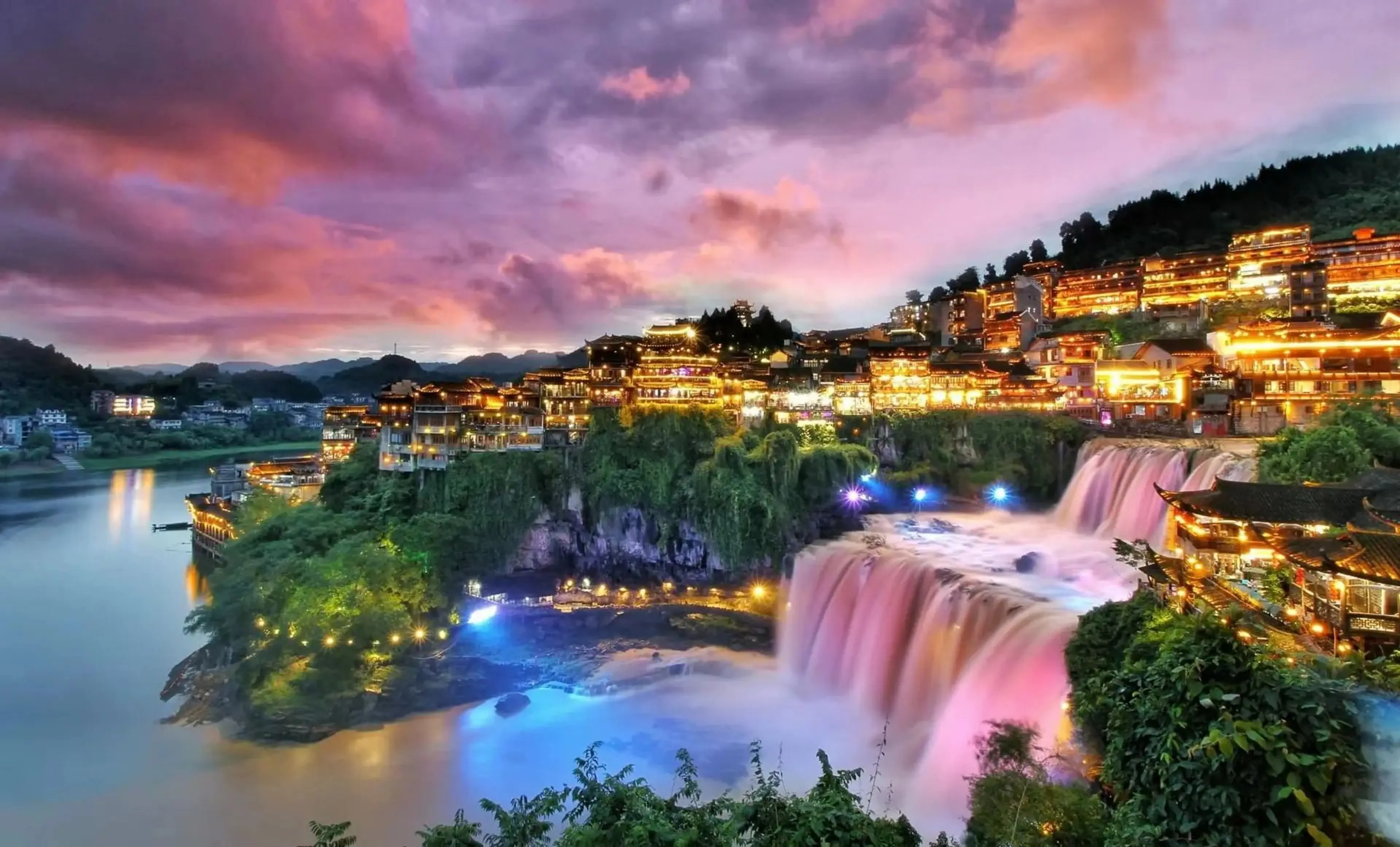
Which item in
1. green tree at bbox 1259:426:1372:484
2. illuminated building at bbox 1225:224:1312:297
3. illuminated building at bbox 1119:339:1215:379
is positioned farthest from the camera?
illuminated building at bbox 1225:224:1312:297

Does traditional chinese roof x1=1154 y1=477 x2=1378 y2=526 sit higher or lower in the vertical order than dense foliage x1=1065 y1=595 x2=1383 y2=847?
higher

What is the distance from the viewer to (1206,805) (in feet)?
20.5

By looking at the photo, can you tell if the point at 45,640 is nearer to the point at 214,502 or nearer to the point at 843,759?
the point at 214,502

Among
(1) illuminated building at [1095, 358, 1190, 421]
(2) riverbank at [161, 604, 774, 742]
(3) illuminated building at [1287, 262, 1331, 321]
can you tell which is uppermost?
(3) illuminated building at [1287, 262, 1331, 321]

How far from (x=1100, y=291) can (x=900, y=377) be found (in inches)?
735

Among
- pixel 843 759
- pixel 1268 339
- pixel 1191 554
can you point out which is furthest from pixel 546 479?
pixel 1268 339

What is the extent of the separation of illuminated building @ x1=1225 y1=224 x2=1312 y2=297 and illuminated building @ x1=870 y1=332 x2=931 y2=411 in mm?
18489

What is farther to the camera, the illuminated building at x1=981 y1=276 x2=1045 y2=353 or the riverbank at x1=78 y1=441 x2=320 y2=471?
the riverbank at x1=78 y1=441 x2=320 y2=471

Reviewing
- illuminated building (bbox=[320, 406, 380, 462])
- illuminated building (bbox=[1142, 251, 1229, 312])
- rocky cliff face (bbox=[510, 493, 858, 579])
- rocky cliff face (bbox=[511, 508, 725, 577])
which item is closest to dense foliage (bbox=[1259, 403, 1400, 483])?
rocky cliff face (bbox=[510, 493, 858, 579])

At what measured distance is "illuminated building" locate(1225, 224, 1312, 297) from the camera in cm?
3650

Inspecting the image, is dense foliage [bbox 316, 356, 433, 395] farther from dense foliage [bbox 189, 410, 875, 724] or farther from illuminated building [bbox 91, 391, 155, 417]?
dense foliage [bbox 189, 410, 875, 724]

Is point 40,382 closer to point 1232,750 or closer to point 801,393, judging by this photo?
point 801,393

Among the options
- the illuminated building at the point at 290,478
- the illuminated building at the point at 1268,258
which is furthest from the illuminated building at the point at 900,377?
the illuminated building at the point at 290,478

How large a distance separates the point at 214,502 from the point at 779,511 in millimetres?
30788
